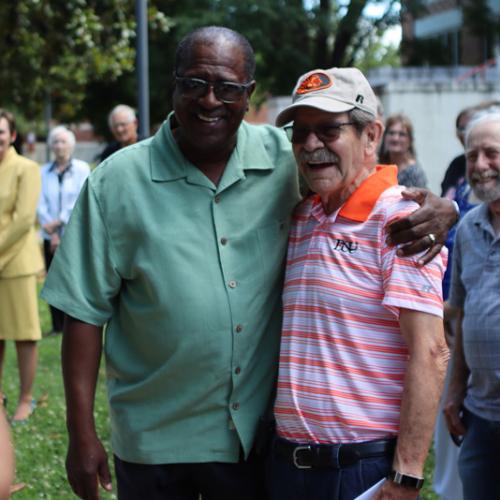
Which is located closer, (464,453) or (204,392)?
(204,392)

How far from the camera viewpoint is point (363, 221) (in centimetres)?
287

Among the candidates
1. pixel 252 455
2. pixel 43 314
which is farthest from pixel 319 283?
pixel 43 314

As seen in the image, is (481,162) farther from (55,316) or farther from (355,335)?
(55,316)

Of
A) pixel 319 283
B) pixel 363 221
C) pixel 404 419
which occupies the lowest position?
pixel 404 419

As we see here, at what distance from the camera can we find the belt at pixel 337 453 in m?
2.81

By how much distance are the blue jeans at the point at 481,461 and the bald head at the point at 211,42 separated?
1.65m

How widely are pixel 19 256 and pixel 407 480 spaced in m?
5.14

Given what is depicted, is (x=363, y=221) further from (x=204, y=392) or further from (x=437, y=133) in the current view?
(x=437, y=133)

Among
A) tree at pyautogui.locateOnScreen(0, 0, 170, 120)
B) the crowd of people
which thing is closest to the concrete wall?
tree at pyautogui.locateOnScreen(0, 0, 170, 120)

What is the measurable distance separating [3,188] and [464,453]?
4.32 meters

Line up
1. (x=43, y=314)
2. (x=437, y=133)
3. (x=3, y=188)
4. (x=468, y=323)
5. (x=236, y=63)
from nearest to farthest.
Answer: (x=236, y=63), (x=468, y=323), (x=3, y=188), (x=43, y=314), (x=437, y=133)

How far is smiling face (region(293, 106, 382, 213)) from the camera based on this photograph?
2.92 m

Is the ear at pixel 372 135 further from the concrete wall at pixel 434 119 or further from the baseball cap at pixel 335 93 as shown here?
the concrete wall at pixel 434 119

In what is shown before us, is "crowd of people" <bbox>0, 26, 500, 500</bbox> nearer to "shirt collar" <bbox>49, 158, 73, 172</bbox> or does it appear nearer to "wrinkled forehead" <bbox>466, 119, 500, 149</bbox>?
"wrinkled forehead" <bbox>466, 119, 500, 149</bbox>
